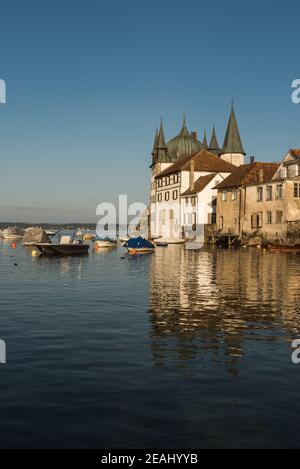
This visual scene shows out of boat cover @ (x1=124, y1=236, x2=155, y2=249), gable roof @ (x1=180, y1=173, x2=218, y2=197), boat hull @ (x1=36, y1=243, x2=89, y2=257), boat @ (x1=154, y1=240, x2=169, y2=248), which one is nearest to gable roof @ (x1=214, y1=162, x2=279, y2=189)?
gable roof @ (x1=180, y1=173, x2=218, y2=197)

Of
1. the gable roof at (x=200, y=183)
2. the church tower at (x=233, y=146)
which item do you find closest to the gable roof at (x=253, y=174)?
the gable roof at (x=200, y=183)

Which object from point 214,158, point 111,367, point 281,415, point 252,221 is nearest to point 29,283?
point 111,367

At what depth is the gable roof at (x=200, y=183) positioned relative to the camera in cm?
8609

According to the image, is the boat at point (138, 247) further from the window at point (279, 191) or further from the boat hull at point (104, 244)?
the window at point (279, 191)

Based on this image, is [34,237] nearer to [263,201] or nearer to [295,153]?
[263,201]

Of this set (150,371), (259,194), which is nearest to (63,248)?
(259,194)

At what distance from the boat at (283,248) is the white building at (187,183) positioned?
76.5ft

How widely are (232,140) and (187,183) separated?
1866cm

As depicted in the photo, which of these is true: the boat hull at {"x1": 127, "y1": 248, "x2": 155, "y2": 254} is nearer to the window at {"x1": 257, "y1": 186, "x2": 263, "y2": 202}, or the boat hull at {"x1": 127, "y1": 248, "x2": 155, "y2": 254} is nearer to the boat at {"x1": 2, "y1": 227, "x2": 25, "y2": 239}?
the window at {"x1": 257, "y1": 186, "x2": 263, "y2": 202}

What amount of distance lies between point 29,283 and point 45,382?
19512 millimetres

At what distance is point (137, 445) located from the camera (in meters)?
7.38

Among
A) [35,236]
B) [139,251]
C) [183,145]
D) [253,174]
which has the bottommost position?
[139,251]

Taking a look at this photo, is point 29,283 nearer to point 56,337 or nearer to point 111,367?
point 56,337

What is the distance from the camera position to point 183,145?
385 ft
